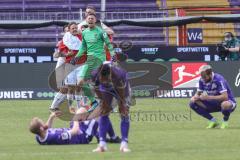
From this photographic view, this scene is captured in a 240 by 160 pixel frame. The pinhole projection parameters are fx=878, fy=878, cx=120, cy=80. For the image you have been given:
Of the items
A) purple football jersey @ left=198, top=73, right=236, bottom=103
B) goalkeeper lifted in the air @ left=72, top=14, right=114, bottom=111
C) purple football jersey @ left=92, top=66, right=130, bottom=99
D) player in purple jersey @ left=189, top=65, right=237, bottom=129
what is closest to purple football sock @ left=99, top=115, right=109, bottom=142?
purple football jersey @ left=92, top=66, right=130, bottom=99

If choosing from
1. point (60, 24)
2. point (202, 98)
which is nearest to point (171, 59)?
point (60, 24)

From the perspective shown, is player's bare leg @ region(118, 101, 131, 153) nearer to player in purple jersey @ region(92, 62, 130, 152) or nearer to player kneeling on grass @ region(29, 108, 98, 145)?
player in purple jersey @ region(92, 62, 130, 152)

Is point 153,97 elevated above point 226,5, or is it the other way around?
point 226,5

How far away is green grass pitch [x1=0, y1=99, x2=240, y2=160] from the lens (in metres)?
13.2

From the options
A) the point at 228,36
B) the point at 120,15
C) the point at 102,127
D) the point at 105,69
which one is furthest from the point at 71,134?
the point at 120,15

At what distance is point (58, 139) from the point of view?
14945 mm

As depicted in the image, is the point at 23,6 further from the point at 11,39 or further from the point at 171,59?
the point at 171,59

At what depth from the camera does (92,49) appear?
63.2 ft

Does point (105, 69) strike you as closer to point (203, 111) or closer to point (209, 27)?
point (203, 111)

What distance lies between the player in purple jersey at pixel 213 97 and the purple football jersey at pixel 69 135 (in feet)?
13.0

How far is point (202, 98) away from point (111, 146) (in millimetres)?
4566

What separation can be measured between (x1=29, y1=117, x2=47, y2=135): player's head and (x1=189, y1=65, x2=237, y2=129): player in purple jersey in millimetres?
4953

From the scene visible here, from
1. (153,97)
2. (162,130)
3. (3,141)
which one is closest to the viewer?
(3,141)

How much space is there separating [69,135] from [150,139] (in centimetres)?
192
